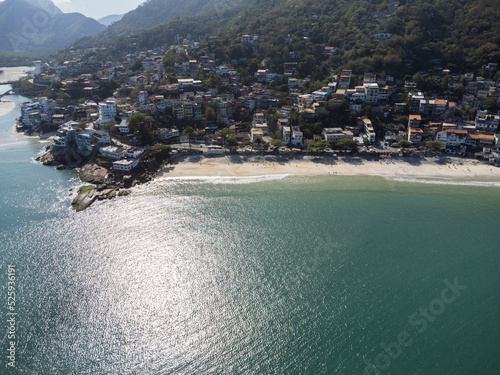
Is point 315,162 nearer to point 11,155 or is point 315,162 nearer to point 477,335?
point 477,335

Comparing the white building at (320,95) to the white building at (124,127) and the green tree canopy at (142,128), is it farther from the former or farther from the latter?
the white building at (124,127)

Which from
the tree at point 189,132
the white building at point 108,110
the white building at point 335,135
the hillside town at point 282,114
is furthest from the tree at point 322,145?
the white building at point 108,110

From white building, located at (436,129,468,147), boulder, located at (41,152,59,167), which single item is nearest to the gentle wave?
white building, located at (436,129,468,147)

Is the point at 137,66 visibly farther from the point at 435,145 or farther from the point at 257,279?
the point at 257,279

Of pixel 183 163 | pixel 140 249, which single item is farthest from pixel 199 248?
pixel 183 163

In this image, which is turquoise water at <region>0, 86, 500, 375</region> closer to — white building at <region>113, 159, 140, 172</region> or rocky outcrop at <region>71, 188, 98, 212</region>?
rocky outcrop at <region>71, 188, 98, 212</region>
